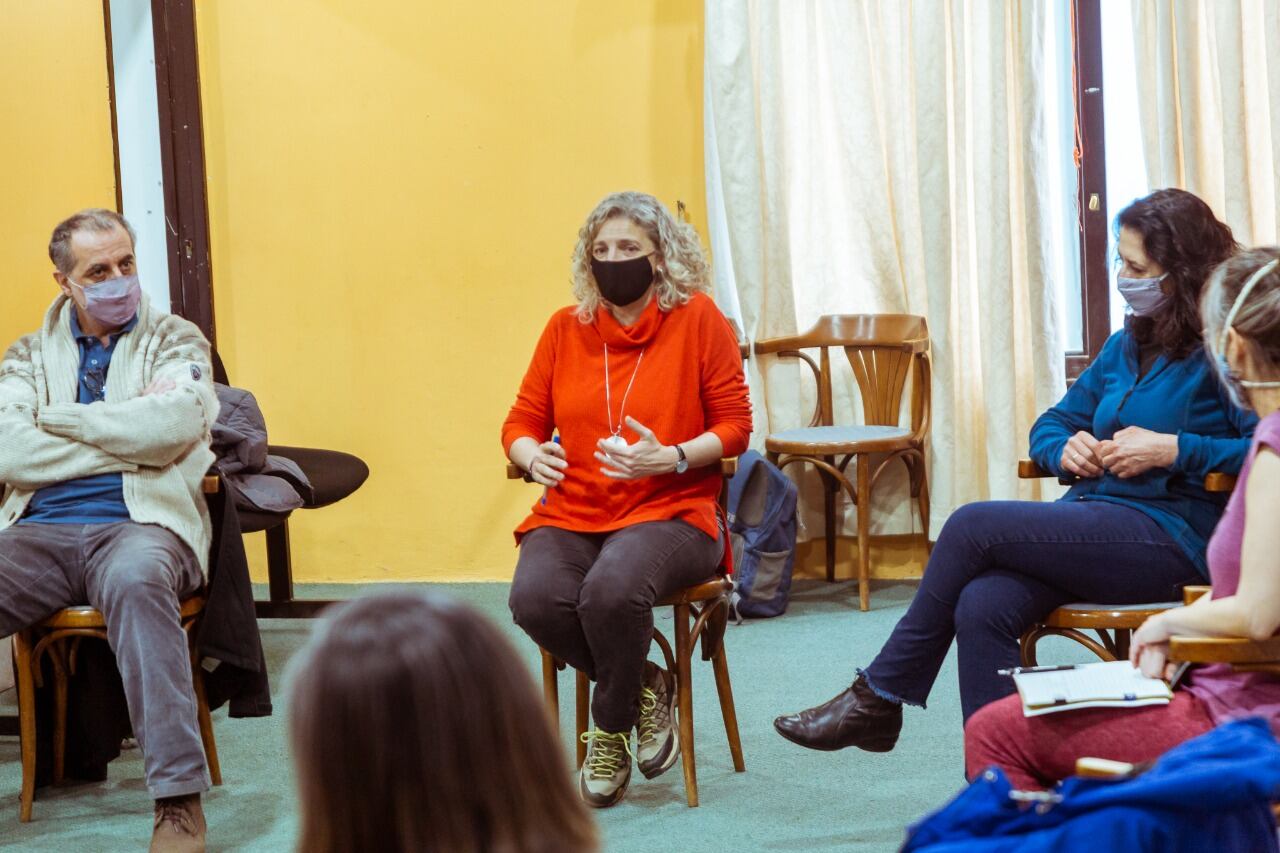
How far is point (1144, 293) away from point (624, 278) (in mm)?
1039

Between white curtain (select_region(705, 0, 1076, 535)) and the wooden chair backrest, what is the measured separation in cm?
5

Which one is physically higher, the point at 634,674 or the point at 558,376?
the point at 558,376

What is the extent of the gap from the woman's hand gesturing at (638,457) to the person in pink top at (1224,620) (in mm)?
998

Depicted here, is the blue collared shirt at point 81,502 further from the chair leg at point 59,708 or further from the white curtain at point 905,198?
the white curtain at point 905,198

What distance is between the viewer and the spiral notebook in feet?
6.27

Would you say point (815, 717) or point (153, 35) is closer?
point (815, 717)

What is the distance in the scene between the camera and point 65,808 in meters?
3.02

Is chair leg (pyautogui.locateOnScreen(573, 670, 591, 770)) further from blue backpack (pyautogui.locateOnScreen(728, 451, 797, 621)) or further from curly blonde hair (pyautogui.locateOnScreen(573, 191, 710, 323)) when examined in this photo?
blue backpack (pyautogui.locateOnScreen(728, 451, 797, 621))

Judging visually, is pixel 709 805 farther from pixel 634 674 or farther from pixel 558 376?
pixel 558 376

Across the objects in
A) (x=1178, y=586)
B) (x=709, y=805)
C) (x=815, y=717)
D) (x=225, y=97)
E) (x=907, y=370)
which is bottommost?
(x=709, y=805)

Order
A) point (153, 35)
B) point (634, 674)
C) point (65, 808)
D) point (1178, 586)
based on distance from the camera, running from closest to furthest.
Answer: point (1178, 586), point (634, 674), point (65, 808), point (153, 35)

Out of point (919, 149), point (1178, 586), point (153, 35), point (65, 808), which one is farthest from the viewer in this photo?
point (153, 35)

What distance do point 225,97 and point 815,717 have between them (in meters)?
3.33

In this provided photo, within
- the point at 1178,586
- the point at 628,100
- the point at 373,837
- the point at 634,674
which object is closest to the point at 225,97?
the point at 628,100
